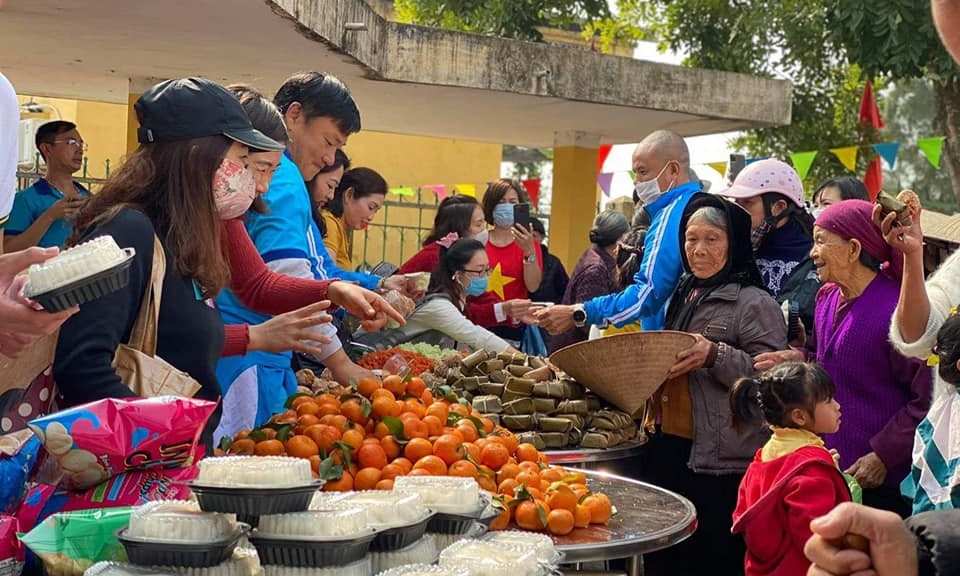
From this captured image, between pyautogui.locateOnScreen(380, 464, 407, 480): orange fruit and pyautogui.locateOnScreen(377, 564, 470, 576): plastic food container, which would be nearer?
pyautogui.locateOnScreen(377, 564, 470, 576): plastic food container

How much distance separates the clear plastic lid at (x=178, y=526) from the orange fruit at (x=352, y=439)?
1093 mm

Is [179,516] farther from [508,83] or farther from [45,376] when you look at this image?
[508,83]

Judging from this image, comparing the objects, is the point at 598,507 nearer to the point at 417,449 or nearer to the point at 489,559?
the point at 417,449

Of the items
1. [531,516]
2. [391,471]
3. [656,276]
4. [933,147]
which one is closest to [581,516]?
[531,516]

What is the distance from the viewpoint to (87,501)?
92.7 inches

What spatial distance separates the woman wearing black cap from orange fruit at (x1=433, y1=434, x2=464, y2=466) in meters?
0.65

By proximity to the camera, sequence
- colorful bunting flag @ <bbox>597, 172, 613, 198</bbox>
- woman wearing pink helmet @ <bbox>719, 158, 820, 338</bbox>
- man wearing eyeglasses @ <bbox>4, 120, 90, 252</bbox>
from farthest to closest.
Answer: colorful bunting flag @ <bbox>597, 172, 613, 198</bbox> → man wearing eyeglasses @ <bbox>4, 120, 90, 252</bbox> → woman wearing pink helmet @ <bbox>719, 158, 820, 338</bbox>

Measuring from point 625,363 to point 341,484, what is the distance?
2.13 meters

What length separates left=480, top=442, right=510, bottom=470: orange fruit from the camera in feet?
11.4

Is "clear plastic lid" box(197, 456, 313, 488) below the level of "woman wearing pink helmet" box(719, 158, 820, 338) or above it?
below

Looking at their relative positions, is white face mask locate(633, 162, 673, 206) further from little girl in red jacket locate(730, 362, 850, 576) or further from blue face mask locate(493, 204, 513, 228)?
blue face mask locate(493, 204, 513, 228)

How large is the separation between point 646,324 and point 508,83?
4.15m

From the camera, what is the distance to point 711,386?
16.8ft

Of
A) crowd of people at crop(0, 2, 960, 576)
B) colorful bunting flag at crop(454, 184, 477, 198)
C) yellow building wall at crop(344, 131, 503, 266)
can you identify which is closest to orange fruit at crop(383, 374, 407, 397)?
crowd of people at crop(0, 2, 960, 576)
